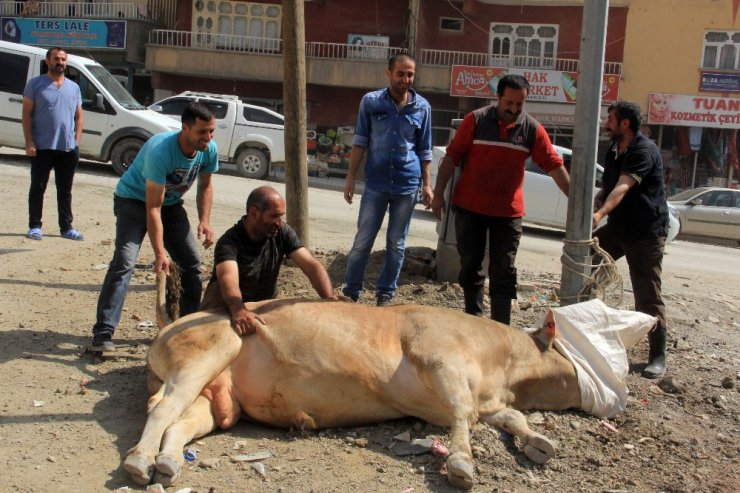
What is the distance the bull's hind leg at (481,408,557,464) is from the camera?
4363 millimetres

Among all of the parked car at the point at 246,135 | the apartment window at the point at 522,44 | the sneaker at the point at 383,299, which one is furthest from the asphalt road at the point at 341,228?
the apartment window at the point at 522,44

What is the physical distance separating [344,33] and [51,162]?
23262mm

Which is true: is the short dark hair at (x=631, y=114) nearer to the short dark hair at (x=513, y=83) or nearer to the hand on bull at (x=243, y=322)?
the short dark hair at (x=513, y=83)

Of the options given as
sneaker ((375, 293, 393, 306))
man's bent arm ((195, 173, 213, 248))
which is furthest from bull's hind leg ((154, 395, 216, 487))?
sneaker ((375, 293, 393, 306))

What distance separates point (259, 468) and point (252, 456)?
0.13 metres

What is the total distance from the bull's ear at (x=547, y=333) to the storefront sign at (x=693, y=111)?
24208 millimetres

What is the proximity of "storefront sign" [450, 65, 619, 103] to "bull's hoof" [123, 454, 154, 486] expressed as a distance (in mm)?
24655

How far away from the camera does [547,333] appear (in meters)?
5.18

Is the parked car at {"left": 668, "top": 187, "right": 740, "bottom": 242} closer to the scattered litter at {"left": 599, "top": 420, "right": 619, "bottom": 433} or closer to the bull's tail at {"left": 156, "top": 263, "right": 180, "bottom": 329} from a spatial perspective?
the scattered litter at {"left": 599, "top": 420, "right": 619, "bottom": 433}

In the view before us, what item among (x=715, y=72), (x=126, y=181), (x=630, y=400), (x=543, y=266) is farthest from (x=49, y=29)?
(x=630, y=400)

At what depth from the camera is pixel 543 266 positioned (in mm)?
10734

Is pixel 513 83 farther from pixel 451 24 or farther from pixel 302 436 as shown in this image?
pixel 451 24

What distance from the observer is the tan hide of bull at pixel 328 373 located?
14.5 ft

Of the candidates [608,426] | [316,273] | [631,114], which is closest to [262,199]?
[316,273]
